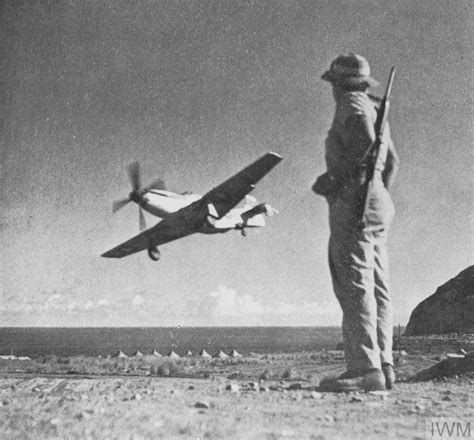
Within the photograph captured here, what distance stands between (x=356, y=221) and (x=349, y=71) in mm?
1075

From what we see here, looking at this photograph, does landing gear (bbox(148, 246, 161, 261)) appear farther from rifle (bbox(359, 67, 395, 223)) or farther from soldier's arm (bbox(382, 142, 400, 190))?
rifle (bbox(359, 67, 395, 223))

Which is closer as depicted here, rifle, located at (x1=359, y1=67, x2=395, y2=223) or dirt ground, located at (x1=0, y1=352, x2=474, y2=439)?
dirt ground, located at (x1=0, y1=352, x2=474, y2=439)

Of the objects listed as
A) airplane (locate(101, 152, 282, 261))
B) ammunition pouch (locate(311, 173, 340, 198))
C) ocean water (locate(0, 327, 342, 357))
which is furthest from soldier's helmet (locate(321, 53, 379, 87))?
ocean water (locate(0, 327, 342, 357))

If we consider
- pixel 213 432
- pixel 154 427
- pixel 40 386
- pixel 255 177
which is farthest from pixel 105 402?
pixel 255 177

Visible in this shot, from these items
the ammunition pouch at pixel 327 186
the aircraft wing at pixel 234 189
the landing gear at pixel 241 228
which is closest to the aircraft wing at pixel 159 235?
the aircraft wing at pixel 234 189

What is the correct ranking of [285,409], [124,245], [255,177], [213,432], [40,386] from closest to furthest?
[213,432] → [285,409] → [40,386] → [255,177] → [124,245]

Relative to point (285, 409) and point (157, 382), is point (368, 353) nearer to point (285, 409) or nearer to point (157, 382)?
point (285, 409)

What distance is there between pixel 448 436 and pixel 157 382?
2.75 meters

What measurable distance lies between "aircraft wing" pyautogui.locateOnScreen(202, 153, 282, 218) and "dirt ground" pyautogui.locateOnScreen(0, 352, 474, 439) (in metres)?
8.13

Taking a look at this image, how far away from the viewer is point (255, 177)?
40.5 ft

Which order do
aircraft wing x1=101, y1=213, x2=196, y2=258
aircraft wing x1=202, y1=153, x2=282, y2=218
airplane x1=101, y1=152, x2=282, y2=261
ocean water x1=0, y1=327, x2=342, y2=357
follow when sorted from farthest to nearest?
ocean water x1=0, y1=327, x2=342, y2=357
aircraft wing x1=101, y1=213, x2=196, y2=258
airplane x1=101, y1=152, x2=282, y2=261
aircraft wing x1=202, y1=153, x2=282, y2=218

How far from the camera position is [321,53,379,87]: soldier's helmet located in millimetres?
3607

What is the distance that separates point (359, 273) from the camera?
3395 millimetres

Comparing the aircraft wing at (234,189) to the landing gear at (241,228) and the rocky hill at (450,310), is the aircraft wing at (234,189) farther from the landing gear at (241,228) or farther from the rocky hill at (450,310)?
the rocky hill at (450,310)
